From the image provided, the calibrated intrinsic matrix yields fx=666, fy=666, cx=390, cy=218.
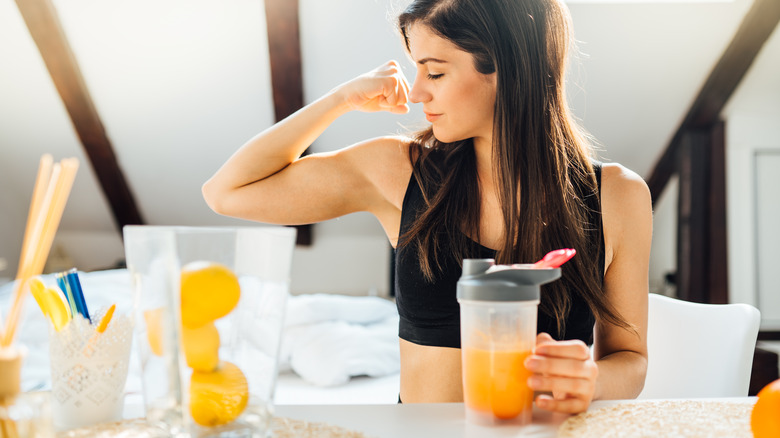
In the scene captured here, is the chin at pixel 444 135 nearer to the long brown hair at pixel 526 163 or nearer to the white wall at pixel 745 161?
the long brown hair at pixel 526 163

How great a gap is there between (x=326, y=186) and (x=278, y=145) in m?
0.13

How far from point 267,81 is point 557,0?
2.56 meters

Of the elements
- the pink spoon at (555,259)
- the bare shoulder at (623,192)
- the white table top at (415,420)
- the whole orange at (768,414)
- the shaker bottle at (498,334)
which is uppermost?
the bare shoulder at (623,192)

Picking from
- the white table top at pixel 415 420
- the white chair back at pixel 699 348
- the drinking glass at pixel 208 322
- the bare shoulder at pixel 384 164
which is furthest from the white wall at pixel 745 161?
the drinking glass at pixel 208 322

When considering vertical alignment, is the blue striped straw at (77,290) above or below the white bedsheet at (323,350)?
above

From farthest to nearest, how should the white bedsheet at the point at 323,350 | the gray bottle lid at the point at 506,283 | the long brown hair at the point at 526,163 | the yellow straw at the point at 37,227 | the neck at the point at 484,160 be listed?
the white bedsheet at the point at 323,350 → the neck at the point at 484,160 → the long brown hair at the point at 526,163 → the gray bottle lid at the point at 506,283 → the yellow straw at the point at 37,227

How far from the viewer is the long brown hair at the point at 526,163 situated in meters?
1.07

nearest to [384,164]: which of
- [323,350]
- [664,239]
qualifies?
[323,350]

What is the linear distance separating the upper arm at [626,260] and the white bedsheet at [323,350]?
1.22m

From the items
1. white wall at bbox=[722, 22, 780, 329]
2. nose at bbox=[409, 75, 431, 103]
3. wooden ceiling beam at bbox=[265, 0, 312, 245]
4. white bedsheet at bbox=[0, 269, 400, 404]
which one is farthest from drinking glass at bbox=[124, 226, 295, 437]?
white wall at bbox=[722, 22, 780, 329]

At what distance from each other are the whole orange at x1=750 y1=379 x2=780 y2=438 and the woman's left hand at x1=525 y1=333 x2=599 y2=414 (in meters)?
0.16

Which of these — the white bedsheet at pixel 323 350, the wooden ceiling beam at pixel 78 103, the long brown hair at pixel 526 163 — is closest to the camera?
the long brown hair at pixel 526 163

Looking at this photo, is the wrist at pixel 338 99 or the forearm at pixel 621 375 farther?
the wrist at pixel 338 99

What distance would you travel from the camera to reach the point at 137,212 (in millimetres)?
4352
